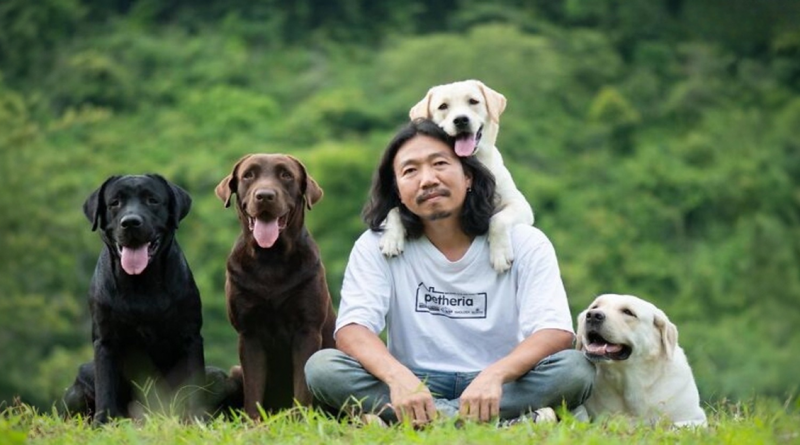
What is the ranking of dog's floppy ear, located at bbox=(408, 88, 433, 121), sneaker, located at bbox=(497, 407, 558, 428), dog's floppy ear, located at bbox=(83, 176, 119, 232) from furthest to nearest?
dog's floppy ear, located at bbox=(408, 88, 433, 121)
dog's floppy ear, located at bbox=(83, 176, 119, 232)
sneaker, located at bbox=(497, 407, 558, 428)

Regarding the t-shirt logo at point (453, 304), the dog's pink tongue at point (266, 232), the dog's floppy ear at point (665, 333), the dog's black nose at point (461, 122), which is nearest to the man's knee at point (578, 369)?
the t-shirt logo at point (453, 304)

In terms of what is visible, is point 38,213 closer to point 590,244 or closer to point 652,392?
point 590,244

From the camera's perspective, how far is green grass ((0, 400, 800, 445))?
4.41 m

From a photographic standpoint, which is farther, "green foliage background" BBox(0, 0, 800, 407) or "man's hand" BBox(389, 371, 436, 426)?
"green foliage background" BBox(0, 0, 800, 407)

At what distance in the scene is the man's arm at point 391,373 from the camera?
4820 millimetres

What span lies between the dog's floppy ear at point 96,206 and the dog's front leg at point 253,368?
83 centimetres

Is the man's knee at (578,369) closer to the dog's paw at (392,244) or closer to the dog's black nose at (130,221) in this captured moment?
the dog's paw at (392,244)

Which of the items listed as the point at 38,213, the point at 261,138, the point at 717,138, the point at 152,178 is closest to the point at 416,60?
the point at 261,138

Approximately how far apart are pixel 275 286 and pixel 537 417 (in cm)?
139

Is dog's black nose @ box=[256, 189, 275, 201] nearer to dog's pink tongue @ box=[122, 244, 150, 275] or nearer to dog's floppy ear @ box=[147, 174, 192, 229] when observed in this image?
dog's floppy ear @ box=[147, 174, 192, 229]

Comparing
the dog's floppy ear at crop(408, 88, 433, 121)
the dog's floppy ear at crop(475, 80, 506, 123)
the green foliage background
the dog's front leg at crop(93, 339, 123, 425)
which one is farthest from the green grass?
the green foliage background

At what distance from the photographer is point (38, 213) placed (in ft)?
121

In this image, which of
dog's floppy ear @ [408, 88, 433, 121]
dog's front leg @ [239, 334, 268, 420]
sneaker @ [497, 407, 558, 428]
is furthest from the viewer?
dog's floppy ear @ [408, 88, 433, 121]

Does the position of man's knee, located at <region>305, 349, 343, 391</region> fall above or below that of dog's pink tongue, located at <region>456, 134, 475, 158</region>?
below
